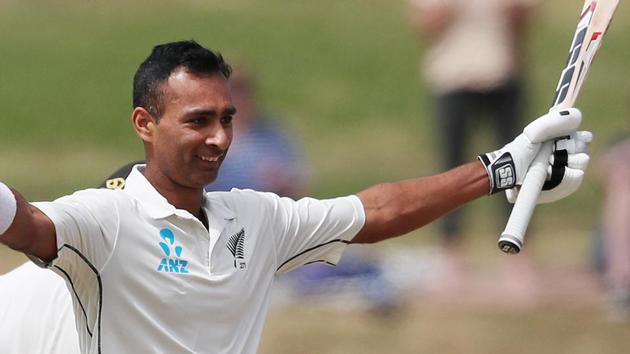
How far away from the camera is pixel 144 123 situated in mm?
5559

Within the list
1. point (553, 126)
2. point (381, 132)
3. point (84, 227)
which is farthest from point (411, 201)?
point (381, 132)

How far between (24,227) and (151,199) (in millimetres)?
629

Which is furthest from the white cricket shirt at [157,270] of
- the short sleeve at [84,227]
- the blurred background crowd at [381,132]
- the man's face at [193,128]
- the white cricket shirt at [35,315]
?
the blurred background crowd at [381,132]

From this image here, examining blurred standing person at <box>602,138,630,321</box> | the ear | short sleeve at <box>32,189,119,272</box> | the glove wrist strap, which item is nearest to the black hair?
the ear

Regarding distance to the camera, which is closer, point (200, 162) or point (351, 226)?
point (200, 162)

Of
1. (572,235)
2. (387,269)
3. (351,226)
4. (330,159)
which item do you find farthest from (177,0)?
(351,226)

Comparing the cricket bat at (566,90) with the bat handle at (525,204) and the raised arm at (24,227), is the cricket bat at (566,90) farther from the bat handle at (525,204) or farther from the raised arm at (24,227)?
the raised arm at (24,227)

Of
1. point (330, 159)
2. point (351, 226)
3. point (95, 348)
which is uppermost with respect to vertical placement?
point (351, 226)

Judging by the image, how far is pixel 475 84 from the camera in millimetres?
12203

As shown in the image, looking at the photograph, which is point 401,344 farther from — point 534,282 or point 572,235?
point 572,235

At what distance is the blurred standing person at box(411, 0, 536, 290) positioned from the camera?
12016 millimetres

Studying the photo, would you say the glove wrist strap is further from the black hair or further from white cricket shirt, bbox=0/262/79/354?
white cricket shirt, bbox=0/262/79/354

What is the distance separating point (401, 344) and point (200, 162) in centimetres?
594

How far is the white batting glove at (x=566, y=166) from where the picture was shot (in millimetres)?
6086
